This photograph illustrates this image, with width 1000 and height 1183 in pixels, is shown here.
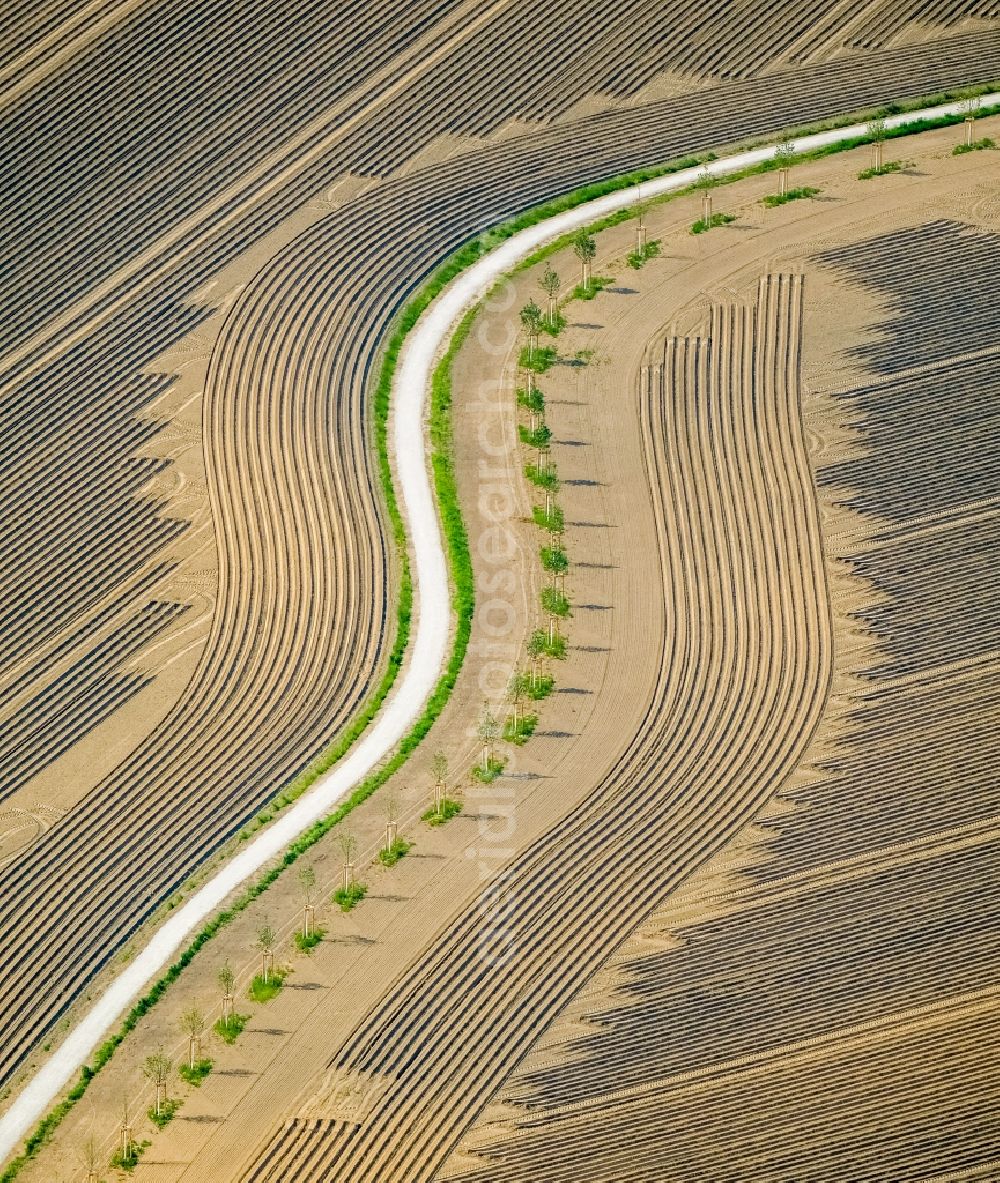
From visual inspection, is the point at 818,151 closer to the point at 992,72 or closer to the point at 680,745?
the point at 992,72

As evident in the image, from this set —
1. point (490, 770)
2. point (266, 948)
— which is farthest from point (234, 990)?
point (490, 770)

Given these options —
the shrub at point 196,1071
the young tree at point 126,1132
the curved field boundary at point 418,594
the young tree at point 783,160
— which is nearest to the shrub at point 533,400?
the curved field boundary at point 418,594

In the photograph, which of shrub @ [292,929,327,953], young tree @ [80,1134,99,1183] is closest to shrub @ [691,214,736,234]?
shrub @ [292,929,327,953]

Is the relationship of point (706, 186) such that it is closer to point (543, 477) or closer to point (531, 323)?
point (531, 323)

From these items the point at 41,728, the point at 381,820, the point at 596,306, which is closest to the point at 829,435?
the point at 596,306

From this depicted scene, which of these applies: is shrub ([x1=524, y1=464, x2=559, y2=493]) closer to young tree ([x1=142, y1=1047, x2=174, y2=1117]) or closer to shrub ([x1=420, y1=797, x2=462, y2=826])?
shrub ([x1=420, y1=797, x2=462, y2=826])
